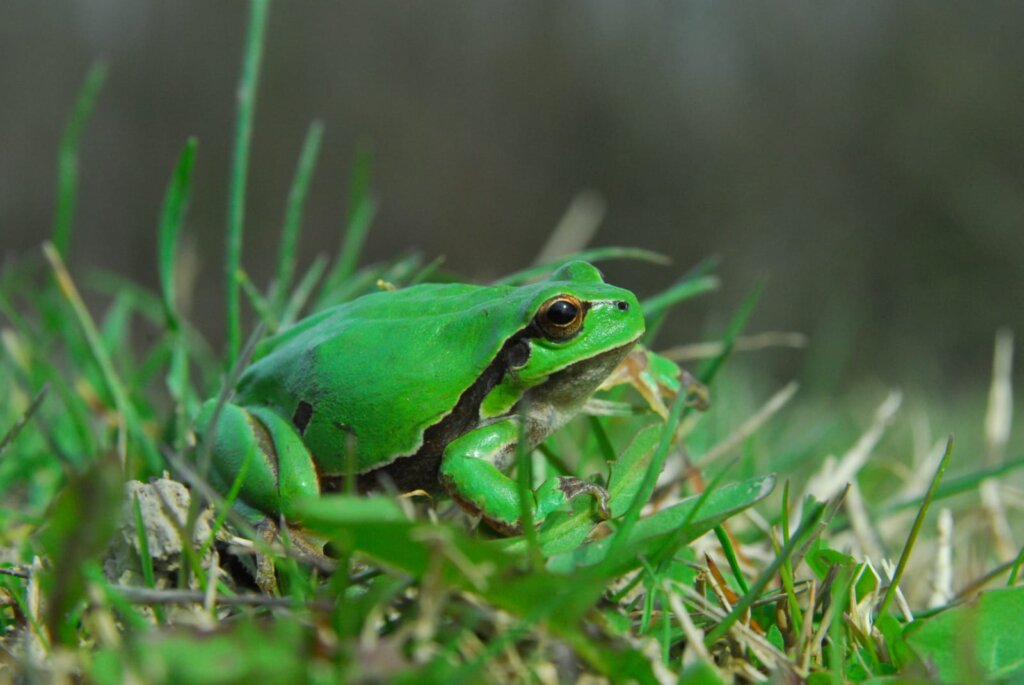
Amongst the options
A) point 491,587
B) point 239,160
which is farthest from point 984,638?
point 239,160

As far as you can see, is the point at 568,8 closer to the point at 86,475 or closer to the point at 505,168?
the point at 505,168

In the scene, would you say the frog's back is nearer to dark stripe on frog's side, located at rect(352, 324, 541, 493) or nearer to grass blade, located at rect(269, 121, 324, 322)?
dark stripe on frog's side, located at rect(352, 324, 541, 493)

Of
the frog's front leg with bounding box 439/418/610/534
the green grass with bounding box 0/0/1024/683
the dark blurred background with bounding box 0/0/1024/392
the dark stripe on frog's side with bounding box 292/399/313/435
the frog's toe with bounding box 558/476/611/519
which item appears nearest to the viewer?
the green grass with bounding box 0/0/1024/683

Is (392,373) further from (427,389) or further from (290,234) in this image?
(290,234)

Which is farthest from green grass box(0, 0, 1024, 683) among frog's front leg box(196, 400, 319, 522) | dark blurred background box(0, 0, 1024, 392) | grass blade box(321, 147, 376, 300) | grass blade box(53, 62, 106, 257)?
dark blurred background box(0, 0, 1024, 392)

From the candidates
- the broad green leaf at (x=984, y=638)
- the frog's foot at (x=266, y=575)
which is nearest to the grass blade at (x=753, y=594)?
the broad green leaf at (x=984, y=638)

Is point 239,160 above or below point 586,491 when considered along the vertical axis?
above
